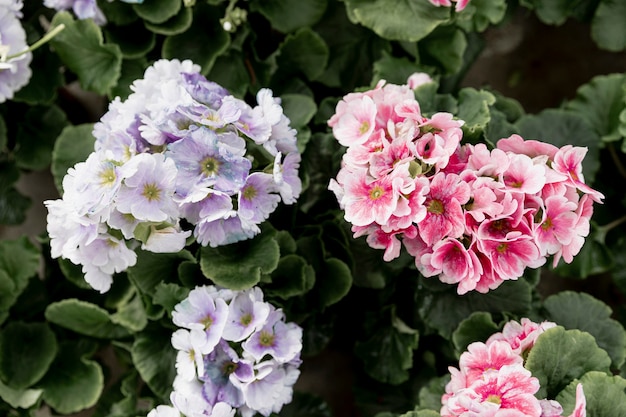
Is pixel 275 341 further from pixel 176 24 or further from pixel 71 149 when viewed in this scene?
pixel 176 24

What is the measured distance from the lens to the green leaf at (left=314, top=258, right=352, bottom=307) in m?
1.08

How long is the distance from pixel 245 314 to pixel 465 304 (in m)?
0.35

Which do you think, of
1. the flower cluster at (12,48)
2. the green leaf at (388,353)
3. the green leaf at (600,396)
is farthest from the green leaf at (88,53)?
the green leaf at (600,396)

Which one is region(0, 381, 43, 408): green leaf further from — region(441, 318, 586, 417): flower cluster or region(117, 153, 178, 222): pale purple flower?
region(441, 318, 586, 417): flower cluster

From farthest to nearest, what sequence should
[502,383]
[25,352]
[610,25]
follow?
[610,25], [25,352], [502,383]

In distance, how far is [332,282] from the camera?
3.63 ft

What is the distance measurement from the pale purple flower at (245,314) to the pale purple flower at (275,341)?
0.01m

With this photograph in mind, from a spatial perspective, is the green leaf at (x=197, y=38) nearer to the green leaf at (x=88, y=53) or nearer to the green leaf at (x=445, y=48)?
the green leaf at (x=88, y=53)

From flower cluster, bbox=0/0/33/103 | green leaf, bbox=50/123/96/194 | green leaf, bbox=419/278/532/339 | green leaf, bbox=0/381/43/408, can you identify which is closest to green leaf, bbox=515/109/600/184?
green leaf, bbox=419/278/532/339

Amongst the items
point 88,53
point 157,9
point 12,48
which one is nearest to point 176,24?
point 157,9

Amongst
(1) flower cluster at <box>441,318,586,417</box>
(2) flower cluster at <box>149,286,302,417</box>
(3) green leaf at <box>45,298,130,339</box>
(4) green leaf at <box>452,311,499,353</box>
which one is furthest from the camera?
(3) green leaf at <box>45,298,130,339</box>

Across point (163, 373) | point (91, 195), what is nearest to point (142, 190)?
point (91, 195)

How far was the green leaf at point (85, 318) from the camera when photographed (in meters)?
1.11

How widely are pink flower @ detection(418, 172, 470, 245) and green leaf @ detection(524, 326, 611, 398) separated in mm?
178
